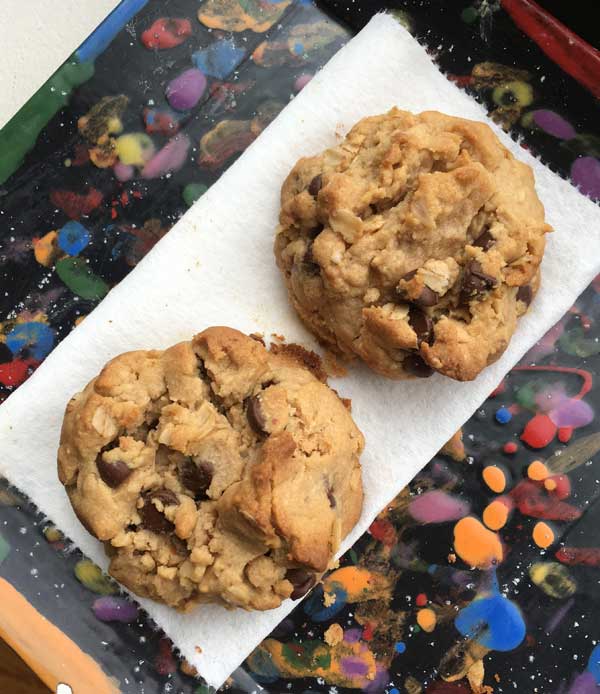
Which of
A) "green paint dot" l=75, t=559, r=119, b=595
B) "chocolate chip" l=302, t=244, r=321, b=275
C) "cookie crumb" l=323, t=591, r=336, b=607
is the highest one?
"chocolate chip" l=302, t=244, r=321, b=275

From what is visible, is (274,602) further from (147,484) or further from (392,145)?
(392,145)

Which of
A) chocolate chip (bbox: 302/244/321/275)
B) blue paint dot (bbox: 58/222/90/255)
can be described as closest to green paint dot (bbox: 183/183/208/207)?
blue paint dot (bbox: 58/222/90/255)

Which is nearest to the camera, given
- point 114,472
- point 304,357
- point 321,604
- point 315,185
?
point 114,472

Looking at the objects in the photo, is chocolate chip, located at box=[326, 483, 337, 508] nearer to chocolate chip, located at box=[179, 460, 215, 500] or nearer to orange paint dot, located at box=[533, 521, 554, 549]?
chocolate chip, located at box=[179, 460, 215, 500]

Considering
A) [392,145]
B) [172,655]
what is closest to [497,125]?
[392,145]

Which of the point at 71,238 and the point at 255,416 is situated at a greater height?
the point at 71,238

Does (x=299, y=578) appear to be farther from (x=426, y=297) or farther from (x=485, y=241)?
(x=485, y=241)

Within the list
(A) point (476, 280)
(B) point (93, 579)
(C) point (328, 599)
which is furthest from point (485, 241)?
(B) point (93, 579)
